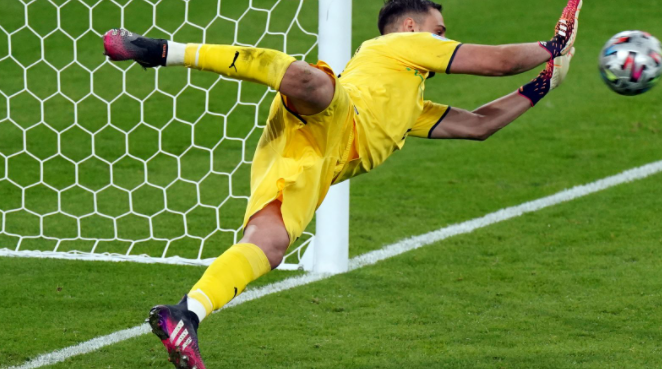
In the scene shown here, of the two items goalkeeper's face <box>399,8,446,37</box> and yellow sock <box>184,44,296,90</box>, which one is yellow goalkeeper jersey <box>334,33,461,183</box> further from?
yellow sock <box>184,44,296,90</box>

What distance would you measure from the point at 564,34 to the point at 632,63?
32 cm

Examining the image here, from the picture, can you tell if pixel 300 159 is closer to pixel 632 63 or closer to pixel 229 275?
pixel 229 275

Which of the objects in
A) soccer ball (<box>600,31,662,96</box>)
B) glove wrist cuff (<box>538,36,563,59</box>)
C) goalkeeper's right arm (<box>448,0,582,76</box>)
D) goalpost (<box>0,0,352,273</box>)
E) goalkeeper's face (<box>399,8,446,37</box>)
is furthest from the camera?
goalpost (<box>0,0,352,273</box>)

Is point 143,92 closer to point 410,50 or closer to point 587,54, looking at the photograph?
point 587,54

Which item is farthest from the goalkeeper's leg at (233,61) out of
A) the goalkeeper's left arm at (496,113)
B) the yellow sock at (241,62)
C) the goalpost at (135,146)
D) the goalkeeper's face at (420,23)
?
the goalpost at (135,146)

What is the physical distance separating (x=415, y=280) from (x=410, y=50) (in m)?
1.53

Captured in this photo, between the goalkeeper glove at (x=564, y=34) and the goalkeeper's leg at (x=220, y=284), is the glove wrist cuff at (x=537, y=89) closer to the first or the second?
the goalkeeper glove at (x=564, y=34)

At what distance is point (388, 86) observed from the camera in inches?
166

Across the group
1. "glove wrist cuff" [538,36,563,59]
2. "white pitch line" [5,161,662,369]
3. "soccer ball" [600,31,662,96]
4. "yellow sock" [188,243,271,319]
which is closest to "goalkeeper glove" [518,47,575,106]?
"soccer ball" [600,31,662,96]

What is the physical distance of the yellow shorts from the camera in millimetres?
3812

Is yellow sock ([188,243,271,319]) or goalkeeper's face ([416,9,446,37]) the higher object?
goalkeeper's face ([416,9,446,37])

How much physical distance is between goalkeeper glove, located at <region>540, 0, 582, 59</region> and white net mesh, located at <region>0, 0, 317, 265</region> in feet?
6.00

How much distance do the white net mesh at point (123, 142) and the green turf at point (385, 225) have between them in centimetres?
2

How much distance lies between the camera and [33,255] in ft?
18.7
